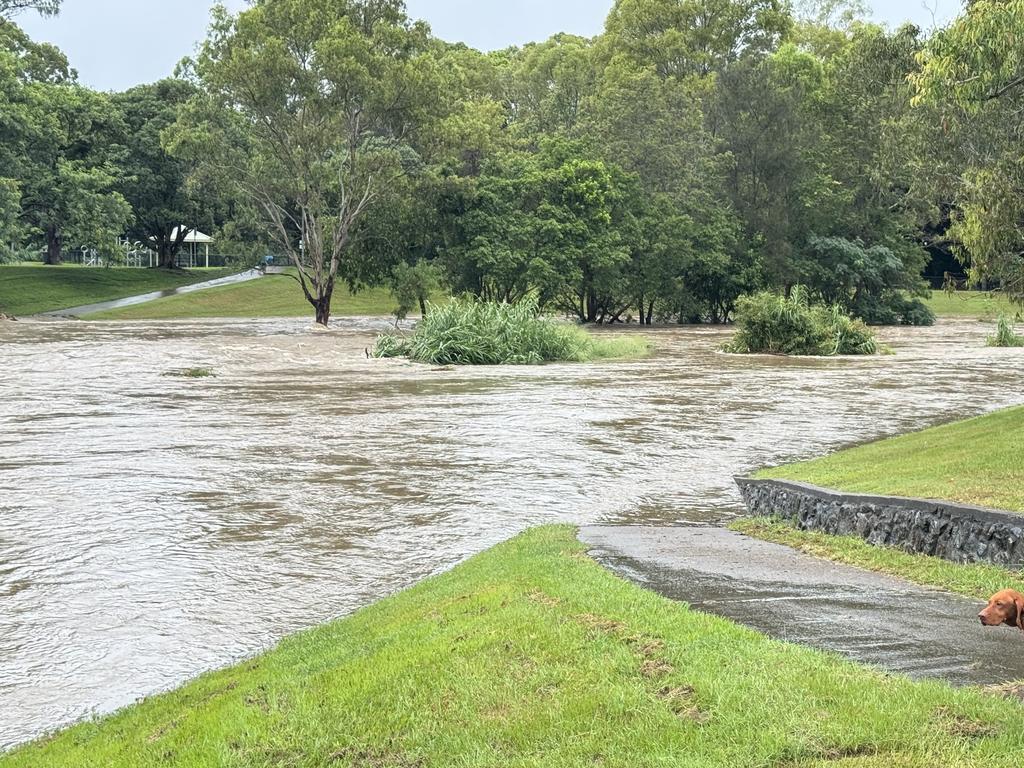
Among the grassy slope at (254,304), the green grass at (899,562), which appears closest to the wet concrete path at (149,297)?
the grassy slope at (254,304)

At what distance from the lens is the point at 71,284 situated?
6656 cm

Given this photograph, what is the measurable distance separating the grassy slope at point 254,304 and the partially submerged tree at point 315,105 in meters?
11.7

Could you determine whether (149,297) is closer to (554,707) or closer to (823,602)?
(823,602)

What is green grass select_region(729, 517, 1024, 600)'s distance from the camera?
26.6 feet

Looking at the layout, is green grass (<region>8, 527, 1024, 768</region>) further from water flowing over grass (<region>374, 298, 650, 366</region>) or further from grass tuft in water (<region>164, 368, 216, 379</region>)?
water flowing over grass (<region>374, 298, 650, 366</region>)

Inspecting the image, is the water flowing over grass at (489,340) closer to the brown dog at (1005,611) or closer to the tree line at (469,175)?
the tree line at (469,175)

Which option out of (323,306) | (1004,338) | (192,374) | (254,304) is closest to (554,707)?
(192,374)

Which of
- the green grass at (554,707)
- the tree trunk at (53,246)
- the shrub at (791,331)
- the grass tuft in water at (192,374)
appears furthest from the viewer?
the tree trunk at (53,246)

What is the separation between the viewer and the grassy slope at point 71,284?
60.2m

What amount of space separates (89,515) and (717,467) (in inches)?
325

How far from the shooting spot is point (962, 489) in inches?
397

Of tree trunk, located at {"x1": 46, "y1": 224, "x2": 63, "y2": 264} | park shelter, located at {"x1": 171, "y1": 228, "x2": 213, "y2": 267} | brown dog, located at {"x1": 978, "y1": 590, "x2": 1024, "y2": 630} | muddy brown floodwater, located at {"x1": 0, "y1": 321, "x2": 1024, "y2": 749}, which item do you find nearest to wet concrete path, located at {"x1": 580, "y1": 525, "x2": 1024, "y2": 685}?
brown dog, located at {"x1": 978, "y1": 590, "x2": 1024, "y2": 630}

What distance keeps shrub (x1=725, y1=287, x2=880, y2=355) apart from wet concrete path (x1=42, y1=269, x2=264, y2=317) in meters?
23.9

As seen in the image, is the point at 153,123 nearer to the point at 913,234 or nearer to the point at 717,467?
the point at 913,234
